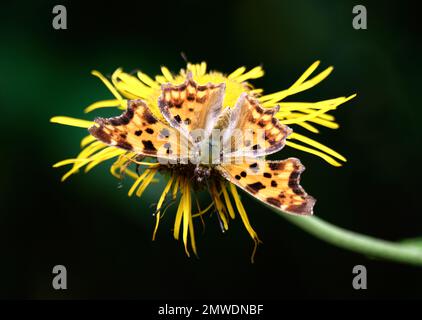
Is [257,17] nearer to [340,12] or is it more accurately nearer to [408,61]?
[340,12]

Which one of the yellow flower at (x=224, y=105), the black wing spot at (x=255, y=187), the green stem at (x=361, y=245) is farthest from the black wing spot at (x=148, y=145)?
the green stem at (x=361, y=245)

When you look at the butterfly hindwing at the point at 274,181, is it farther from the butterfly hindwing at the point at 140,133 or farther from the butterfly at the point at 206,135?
the butterfly hindwing at the point at 140,133

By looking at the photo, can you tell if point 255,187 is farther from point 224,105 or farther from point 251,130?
point 224,105

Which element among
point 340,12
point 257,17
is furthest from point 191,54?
point 340,12

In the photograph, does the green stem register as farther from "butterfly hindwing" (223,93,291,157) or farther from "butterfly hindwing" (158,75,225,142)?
"butterfly hindwing" (158,75,225,142)

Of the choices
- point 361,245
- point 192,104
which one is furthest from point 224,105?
point 361,245
